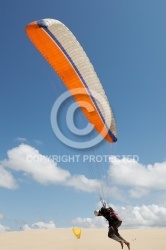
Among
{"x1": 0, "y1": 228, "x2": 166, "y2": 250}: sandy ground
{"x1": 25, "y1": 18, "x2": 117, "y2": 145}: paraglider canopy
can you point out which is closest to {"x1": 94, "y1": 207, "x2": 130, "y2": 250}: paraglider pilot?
{"x1": 25, "y1": 18, "x2": 117, "y2": 145}: paraglider canopy

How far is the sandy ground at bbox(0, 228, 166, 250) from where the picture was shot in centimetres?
2011

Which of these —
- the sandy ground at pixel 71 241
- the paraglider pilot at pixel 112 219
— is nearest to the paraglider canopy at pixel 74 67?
the paraglider pilot at pixel 112 219

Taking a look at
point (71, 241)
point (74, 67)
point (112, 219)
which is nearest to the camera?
point (112, 219)

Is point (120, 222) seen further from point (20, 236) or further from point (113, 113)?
point (20, 236)

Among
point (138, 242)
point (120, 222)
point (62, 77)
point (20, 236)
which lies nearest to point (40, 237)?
point (20, 236)

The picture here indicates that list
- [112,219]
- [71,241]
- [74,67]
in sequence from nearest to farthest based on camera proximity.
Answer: [112,219], [74,67], [71,241]

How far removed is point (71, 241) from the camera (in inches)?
893

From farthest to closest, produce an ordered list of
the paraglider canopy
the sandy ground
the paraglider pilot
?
the sandy ground
the paraglider canopy
the paraglider pilot

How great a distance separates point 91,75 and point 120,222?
20.5 ft

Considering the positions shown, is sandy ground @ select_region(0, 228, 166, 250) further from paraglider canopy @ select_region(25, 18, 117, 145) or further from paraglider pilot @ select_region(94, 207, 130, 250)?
paraglider canopy @ select_region(25, 18, 117, 145)

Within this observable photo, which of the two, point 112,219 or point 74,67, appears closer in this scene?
point 112,219

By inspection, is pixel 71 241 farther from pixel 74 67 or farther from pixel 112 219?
pixel 74 67

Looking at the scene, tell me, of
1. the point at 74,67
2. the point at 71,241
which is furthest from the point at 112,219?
the point at 71,241

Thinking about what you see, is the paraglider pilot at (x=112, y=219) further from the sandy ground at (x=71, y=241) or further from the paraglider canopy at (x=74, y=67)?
the sandy ground at (x=71, y=241)
